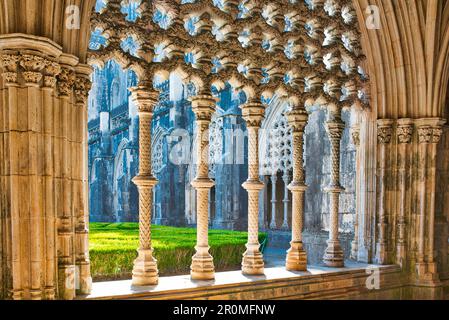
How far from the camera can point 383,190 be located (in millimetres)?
5555

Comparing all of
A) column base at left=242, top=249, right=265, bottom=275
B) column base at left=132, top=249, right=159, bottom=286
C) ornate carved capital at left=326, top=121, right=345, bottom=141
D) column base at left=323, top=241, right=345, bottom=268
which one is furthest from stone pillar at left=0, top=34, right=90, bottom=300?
ornate carved capital at left=326, top=121, right=345, bottom=141

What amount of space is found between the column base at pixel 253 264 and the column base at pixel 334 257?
0.98m

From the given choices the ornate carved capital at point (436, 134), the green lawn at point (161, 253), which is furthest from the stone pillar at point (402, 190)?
the green lawn at point (161, 253)

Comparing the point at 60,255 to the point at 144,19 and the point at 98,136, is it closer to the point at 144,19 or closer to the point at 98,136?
the point at 144,19

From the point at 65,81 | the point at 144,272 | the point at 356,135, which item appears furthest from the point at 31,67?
the point at 356,135

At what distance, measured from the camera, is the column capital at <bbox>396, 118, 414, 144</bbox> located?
18.0 ft

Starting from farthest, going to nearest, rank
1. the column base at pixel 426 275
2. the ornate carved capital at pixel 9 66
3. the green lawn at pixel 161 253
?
the green lawn at pixel 161 253
the column base at pixel 426 275
the ornate carved capital at pixel 9 66

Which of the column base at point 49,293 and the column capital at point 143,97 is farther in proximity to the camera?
the column capital at point 143,97

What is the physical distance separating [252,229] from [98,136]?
15906mm

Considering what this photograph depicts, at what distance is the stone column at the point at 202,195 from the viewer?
4.40m

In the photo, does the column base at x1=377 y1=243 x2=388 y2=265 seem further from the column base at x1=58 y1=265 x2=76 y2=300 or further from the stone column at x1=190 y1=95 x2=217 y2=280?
the column base at x1=58 y1=265 x2=76 y2=300

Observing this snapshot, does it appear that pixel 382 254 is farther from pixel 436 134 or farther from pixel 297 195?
pixel 436 134

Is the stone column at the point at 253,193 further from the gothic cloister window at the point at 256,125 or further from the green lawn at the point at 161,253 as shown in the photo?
the green lawn at the point at 161,253
